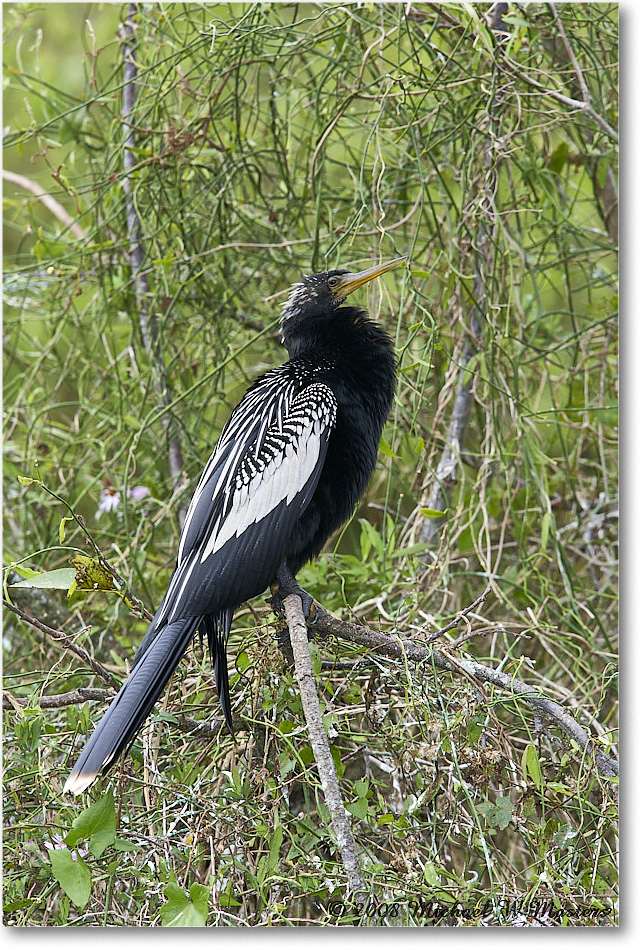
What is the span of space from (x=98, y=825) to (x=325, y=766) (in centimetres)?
34

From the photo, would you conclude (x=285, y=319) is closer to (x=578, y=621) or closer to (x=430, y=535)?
(x=430, y=535)

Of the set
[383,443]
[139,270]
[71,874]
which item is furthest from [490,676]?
[139,270]

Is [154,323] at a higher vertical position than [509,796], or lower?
higher

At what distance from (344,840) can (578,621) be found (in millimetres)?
625

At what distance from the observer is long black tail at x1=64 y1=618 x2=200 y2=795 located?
3.60ft

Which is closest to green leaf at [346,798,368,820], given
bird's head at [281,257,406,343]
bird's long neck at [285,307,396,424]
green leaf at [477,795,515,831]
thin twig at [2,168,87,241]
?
green leaf at [477,795,515,831]

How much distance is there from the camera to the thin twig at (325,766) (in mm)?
1077

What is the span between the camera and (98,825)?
1159 millimetres

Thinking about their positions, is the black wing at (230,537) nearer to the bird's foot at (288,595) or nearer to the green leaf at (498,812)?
the bird's foot at (288,595)

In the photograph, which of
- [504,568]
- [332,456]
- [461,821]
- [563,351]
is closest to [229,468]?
[332,456]

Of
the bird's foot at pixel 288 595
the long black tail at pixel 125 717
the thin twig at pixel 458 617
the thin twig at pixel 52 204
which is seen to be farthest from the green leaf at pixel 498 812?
the thin twig at pixel 52 204

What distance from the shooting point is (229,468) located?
133cm

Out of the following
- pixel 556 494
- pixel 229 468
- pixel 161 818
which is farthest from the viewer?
pixel 556 494

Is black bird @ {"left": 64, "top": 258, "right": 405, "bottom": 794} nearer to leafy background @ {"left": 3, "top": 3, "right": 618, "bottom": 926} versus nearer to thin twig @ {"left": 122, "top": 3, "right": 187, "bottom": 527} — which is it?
leafy background @ {"left": 3, "top": 3, "right": 618, "bottom": 926}
